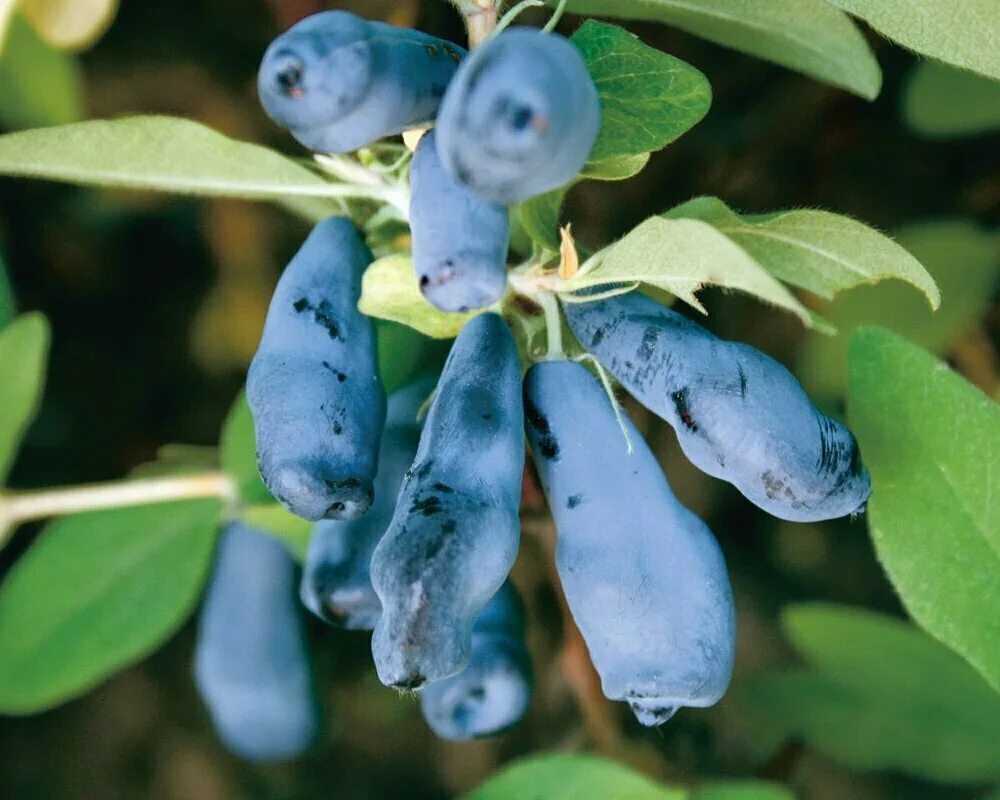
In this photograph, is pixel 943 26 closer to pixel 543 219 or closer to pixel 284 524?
pixel 543 219

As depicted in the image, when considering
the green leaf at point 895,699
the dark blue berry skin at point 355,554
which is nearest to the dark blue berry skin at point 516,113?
the dark blue berry skin at point 355,554

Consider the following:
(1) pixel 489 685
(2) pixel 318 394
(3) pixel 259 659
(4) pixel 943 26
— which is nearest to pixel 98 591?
(3) pixel 259 659

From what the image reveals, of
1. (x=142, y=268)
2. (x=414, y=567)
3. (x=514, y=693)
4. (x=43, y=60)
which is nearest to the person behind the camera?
(x=414, y=567)

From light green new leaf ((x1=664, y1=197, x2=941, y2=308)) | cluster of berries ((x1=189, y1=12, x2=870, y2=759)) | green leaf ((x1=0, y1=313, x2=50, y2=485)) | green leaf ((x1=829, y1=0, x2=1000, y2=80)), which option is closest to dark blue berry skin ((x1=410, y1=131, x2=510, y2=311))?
cluster of berries ((x1=189, y1=12, x2=870, y2=759))

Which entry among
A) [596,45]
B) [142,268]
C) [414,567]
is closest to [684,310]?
[596,45]

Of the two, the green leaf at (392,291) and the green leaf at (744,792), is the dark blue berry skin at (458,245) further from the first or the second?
the green leaf at (744,792)

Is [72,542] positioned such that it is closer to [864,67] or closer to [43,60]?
[43,60]

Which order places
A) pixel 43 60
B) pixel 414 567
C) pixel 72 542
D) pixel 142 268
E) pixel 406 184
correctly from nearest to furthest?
pixel 414 567
pixel 406 184
pixel 72 542
pixel 43 60
pixel 142 268

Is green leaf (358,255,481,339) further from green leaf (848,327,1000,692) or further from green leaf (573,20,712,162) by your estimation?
green leaf (848,327,1000,692)
